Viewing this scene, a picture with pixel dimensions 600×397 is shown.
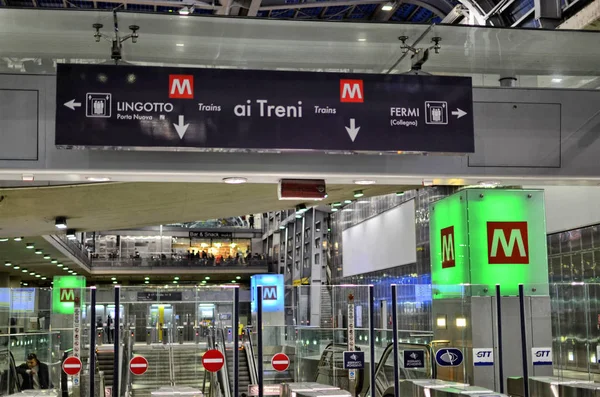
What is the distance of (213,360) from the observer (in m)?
9.51

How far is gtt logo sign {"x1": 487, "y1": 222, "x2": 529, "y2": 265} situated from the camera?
1196 centimetres

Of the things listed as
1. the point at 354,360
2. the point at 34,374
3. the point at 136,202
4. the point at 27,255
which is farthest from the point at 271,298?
the point at 27,255

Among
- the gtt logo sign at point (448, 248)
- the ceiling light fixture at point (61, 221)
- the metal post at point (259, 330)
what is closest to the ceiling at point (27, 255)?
the ceiling light fixture at point (61, 221)

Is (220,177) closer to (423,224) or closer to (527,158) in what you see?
(527,158)

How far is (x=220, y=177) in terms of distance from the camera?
7.50m

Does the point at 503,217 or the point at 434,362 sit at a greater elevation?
the point at 503,217

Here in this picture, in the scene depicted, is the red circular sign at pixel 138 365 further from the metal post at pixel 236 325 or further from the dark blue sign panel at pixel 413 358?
the dark blue sign panel at pixel 413 358

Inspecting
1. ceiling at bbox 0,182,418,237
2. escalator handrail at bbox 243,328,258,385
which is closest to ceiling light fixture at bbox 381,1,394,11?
ceiling at bbox 0,182,418,237

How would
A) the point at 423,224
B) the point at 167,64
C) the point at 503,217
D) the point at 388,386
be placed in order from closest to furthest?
the point at 167,64 < the point at 388,386 < the point at 503,217 < the point at 423,224

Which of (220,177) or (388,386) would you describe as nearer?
(220,177)

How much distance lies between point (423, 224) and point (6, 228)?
17.8 m

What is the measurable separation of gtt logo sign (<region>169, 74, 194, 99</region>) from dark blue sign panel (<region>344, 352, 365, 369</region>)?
187 inches

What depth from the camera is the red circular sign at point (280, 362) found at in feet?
31.8

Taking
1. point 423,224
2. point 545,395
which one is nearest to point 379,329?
point 545,395
